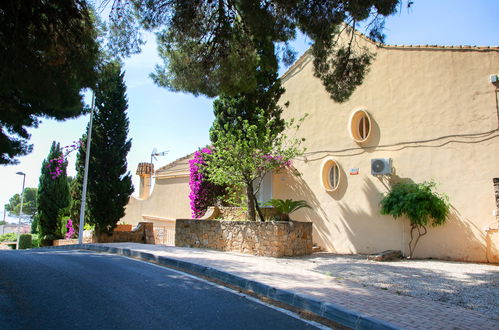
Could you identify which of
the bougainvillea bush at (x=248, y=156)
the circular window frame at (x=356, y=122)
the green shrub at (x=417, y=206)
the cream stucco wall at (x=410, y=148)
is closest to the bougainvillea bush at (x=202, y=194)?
the cream stucco wall at (x=410, y=148)

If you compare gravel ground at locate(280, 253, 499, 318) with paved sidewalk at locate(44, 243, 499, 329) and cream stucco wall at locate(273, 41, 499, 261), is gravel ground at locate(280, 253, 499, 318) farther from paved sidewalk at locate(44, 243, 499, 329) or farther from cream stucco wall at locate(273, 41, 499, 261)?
cream stucco wall at locate(273, 41, 499, 261)

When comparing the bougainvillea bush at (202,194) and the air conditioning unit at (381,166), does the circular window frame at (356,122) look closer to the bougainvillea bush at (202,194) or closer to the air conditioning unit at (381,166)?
the air conditioning unit at (381,166)

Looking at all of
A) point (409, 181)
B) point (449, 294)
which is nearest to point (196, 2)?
point (449, 294)

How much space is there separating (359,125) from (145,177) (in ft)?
62.4

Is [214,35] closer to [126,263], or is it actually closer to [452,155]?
[126,263]

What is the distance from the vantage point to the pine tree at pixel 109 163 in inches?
684

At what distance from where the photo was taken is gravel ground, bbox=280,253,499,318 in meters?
6.25

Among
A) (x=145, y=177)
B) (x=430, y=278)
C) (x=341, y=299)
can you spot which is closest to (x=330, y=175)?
(x=430, y=278)

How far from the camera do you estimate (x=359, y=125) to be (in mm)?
14039

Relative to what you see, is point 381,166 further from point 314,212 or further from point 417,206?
point 314,212

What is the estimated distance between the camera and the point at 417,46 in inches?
495

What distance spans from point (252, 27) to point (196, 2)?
52.4 inches

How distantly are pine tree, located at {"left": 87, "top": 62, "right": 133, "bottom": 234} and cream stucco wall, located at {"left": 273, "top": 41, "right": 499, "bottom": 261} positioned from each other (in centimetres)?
755

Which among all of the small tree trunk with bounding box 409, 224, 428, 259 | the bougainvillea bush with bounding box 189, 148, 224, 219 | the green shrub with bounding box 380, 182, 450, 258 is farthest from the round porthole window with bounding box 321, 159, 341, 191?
the bougainvillea bush with bounding box 189, 148, 224, 219
